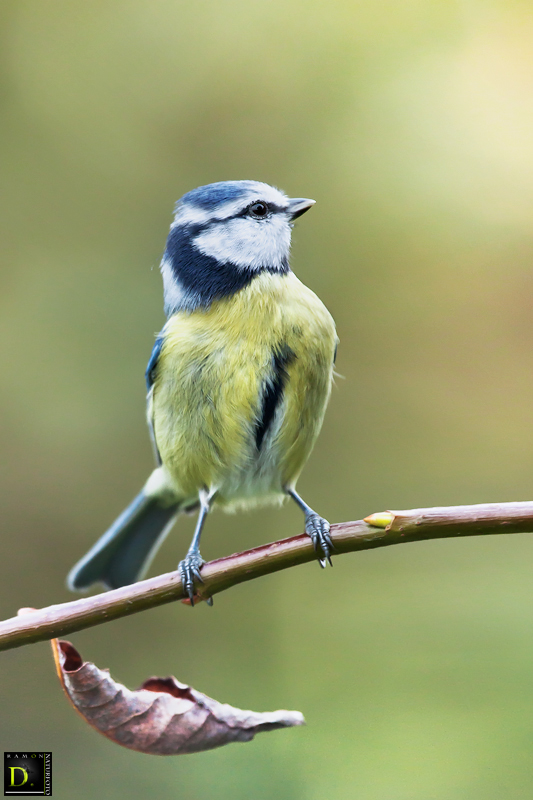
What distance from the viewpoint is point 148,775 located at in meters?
2.36

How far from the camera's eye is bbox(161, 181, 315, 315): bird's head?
1.61 meters

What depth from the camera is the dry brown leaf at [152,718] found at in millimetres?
1127

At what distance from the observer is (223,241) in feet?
5.41

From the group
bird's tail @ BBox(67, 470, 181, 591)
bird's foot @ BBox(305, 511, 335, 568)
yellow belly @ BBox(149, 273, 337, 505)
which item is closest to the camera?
bird's foot @ BBox(305, 511, 335, 568)

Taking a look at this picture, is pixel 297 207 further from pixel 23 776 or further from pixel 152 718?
pixel 23 776

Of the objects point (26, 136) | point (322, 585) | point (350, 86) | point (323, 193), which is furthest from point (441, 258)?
point (26, 136)

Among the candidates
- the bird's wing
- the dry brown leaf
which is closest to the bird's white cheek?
the bird's wing

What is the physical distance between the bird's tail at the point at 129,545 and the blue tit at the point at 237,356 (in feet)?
1.24

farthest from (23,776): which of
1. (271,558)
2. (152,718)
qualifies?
(271,558)

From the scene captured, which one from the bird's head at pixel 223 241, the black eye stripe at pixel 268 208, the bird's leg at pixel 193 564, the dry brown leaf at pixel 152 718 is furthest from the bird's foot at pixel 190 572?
the black eye stripe at pixel 268 208

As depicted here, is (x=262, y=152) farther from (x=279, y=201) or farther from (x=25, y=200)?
(x=279, y=201)

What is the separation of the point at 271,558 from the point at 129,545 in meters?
1.06

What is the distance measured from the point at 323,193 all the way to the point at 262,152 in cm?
33

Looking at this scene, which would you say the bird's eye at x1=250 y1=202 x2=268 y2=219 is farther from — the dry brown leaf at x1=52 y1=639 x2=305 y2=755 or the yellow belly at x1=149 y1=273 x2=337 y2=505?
the dry brown leaf at x1=52 y1=639 x2=305 y2=755
